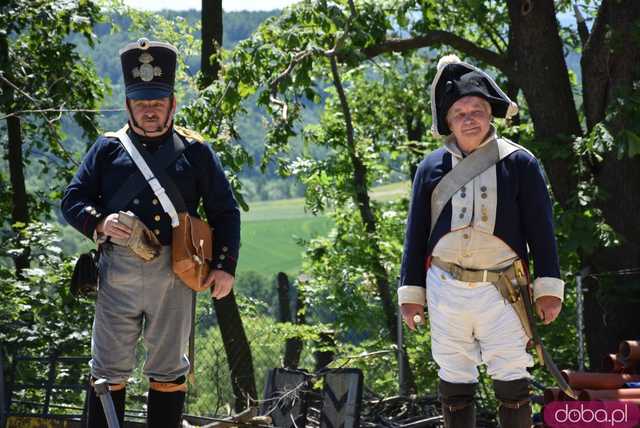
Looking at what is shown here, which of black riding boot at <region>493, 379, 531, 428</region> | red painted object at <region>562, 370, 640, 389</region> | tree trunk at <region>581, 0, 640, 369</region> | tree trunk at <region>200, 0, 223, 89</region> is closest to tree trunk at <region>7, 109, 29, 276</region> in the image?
tree trunk at <region>200, 0, 223, 89</region>

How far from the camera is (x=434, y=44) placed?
9.82 metres

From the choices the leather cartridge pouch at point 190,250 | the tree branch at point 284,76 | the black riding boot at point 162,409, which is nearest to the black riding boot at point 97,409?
the black riding boot at point 162,409

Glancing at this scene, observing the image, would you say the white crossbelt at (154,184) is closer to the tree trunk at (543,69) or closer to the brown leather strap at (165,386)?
the brown leather strap at (165,386)

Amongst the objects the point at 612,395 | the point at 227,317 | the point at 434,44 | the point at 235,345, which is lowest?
the point at 235,345

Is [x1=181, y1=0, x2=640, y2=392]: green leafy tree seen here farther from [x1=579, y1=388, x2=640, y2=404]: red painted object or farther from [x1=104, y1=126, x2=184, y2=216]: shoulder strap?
[x1=104, y1=126, x2=184, y2=216]: shoulder strap

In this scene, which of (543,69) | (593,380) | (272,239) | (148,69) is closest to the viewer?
(148,69)

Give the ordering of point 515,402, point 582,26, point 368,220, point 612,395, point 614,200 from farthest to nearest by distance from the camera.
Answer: point 368,220
point 582,26
point 614,200
point 612,395
point 515,402

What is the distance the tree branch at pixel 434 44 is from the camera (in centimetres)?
948

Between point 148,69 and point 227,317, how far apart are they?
5709 millimetres

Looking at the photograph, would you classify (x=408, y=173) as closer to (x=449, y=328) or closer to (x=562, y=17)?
(x=562, y=17)

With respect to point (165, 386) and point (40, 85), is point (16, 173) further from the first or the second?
point (165, 386)

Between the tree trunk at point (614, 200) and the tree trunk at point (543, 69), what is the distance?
0.26m

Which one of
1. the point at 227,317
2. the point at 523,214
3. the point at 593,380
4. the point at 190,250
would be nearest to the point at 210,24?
the point at 227,317

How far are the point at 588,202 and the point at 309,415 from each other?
306 centimetres
